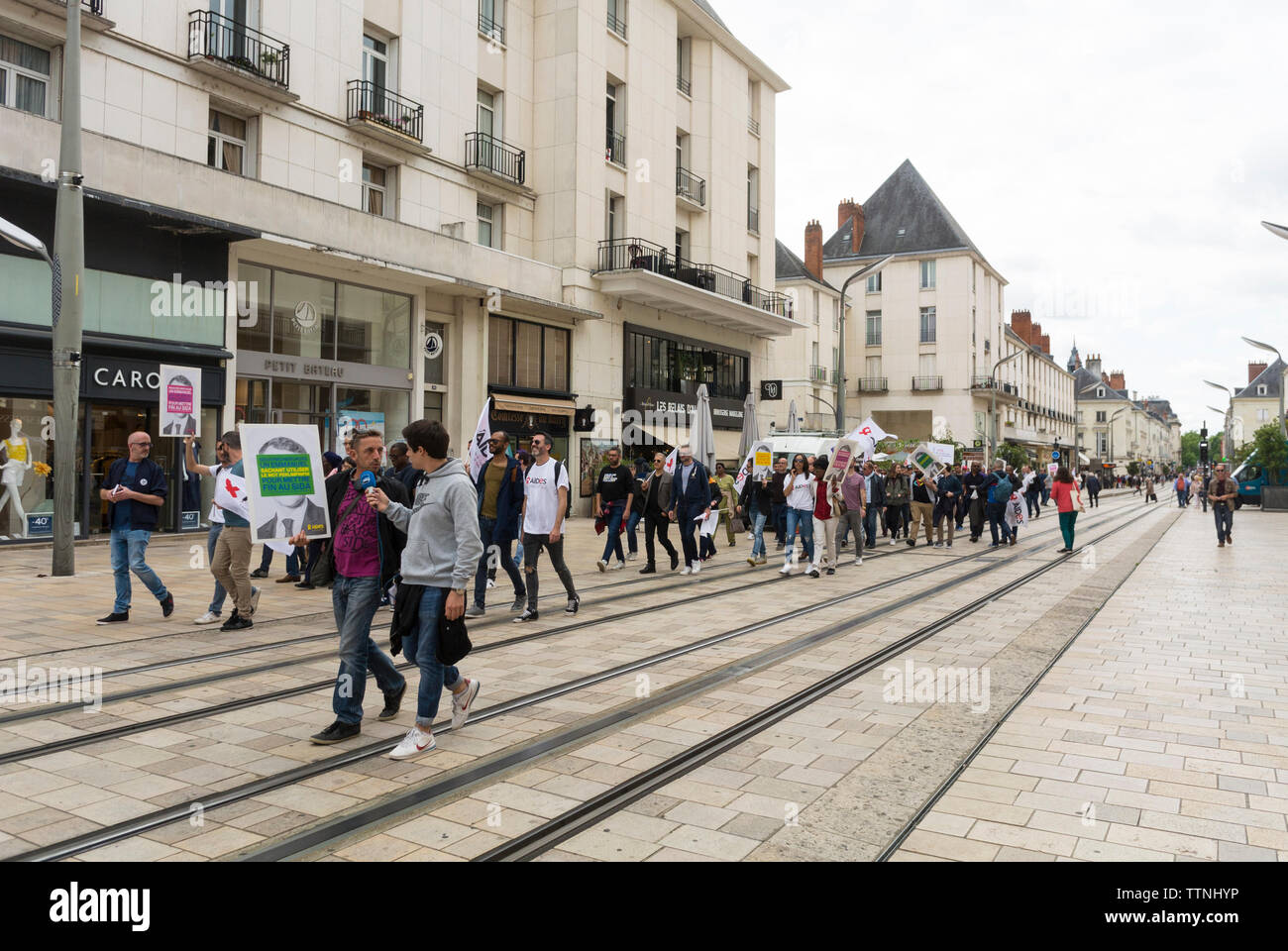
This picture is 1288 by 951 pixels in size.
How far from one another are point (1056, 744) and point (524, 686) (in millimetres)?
3424

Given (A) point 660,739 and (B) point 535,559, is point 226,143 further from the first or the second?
(A) point 660,739

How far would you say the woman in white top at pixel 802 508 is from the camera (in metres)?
13.6

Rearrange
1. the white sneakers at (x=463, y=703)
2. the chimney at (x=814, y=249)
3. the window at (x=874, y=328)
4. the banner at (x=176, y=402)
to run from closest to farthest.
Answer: the white sneakers at (x=463, y=703)
the banner at (x=176, y=402)
the chimney at (x=814, y=249)
the window at (x=874, y=328)

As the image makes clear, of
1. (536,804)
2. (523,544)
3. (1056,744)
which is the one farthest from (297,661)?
(1056,744)

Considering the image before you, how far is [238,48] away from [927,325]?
48.9 m

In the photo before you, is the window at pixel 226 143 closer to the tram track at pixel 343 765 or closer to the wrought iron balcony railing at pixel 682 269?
the wrought iron balcony railing at pixel 682 269

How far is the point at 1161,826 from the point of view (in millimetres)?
3918

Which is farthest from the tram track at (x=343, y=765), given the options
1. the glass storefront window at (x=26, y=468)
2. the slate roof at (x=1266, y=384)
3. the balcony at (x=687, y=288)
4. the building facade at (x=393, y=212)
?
the slate roof at (x=1266, y=384)

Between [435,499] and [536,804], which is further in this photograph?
[435,499]

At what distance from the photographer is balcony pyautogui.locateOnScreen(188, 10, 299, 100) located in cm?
1794

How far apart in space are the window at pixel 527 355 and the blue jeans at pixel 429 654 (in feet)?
67.4

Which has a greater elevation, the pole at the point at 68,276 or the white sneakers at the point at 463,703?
the pole at the point at 68,276

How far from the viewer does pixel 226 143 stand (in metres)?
19.1
